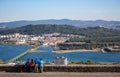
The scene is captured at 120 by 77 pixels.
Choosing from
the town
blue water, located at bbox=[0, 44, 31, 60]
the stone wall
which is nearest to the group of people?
the stone wall

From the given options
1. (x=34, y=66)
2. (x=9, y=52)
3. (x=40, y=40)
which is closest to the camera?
(x=34, y=66)

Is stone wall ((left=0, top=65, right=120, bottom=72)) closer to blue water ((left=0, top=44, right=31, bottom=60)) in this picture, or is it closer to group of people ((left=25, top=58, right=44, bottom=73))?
Answer: group of people ((left=25, top=58, right=44, bottom=73))

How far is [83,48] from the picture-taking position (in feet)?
337

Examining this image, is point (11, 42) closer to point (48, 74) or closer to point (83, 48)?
point (83, 48)

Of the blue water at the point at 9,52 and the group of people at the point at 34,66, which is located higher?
the group of people at the point at 34,66

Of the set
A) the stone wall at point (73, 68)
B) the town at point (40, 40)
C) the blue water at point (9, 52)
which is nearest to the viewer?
the stone wall at point (73, 68)

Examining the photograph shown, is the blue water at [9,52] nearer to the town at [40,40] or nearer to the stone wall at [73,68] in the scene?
the town at [40,40]

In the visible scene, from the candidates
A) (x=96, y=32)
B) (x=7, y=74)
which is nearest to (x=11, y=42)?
(x=96, y=32)

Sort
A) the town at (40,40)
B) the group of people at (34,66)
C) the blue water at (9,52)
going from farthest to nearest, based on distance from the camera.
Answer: the town at (40,40) → the blue water at (9,52) → the group of people at (34,66)

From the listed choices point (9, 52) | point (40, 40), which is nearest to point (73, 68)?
point (9, 52)

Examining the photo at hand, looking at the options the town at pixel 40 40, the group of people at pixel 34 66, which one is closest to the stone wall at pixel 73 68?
the group of people at pixel 34 66

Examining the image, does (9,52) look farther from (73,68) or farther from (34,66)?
(73,68)

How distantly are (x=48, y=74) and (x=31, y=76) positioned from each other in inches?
22.4

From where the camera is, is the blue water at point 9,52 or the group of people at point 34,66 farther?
the blue water at point 9,52
